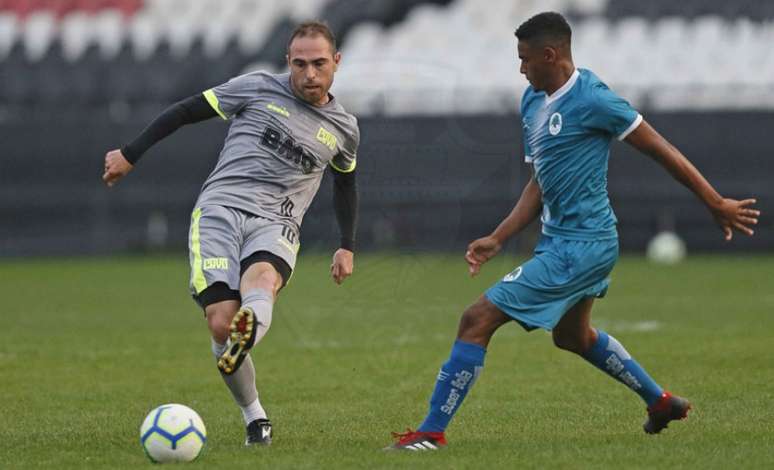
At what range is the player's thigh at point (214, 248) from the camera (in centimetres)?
682

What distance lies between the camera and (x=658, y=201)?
2383cm

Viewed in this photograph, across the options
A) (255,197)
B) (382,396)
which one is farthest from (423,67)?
(255,197)

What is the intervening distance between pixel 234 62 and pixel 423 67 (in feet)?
12.4

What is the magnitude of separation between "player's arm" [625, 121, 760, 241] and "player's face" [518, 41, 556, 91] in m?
0.52

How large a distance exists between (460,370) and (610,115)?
1419 mm

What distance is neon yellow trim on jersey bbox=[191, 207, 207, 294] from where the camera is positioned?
6812 millimetres

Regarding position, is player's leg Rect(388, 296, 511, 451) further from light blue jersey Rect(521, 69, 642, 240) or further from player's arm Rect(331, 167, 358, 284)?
player's arm Rect(331, 167, 358, 284)

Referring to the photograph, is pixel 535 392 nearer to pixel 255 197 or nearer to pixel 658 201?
pixel 255 197

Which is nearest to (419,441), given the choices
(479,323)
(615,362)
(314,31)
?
(479,323)

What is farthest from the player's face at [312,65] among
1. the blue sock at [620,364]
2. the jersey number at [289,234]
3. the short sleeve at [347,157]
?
the blue sock at [620,364]

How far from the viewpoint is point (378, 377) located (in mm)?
10125

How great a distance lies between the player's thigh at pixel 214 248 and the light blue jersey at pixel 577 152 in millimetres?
1579

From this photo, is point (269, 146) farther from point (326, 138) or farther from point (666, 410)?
point (666, 410)

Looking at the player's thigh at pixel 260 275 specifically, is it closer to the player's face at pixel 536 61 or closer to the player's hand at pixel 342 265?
the player's hand at pixel 342 265
